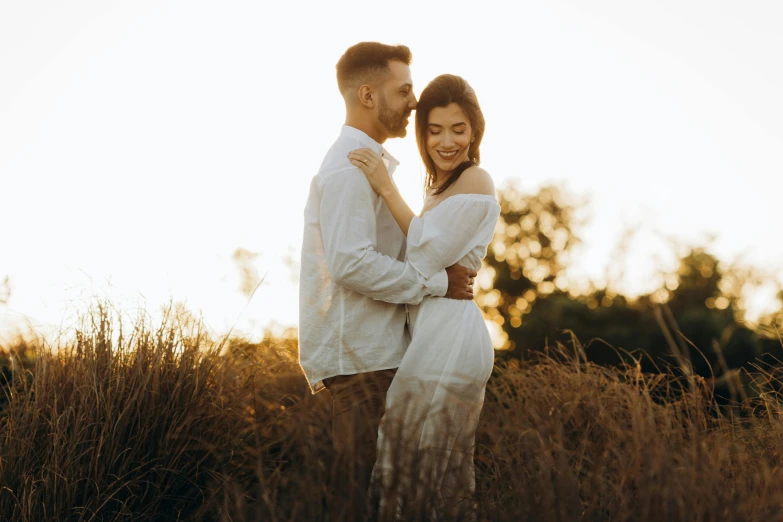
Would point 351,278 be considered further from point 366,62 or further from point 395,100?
point 366,62

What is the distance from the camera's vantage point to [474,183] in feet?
13.5

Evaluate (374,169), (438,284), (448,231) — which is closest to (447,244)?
(448,231)

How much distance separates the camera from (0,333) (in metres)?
5.73

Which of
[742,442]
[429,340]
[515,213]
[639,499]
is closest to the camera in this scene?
[639,499]

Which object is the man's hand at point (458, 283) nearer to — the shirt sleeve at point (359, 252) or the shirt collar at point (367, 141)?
the shirt sleeve at point (359, 252)

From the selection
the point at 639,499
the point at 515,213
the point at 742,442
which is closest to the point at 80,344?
the point at 639,499

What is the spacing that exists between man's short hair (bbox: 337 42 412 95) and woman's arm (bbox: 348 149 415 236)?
53 centimetres

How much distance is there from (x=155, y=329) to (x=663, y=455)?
290 centimetres

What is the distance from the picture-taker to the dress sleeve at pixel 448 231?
385 centimetres

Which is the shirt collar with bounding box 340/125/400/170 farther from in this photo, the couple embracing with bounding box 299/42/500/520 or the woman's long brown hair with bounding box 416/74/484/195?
the woman's long brown hair with bounding box 416/74/484/195

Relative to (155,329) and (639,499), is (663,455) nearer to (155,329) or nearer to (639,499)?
(639,499)

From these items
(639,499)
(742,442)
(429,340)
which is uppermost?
(429,340)

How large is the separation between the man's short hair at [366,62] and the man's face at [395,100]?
0.05m

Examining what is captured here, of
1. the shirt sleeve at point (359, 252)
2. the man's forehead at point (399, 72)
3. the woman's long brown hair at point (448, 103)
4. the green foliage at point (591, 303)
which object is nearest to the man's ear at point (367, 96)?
the man's forehead at point (399, 72)
